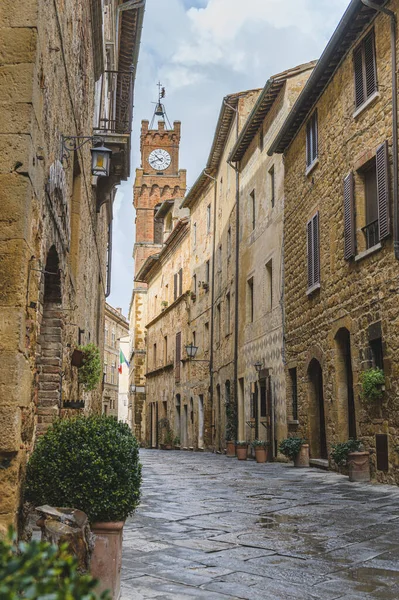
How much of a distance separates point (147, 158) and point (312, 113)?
1617 inches

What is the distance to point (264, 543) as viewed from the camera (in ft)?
19.0

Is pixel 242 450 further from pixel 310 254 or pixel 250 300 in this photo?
pixel 310 254

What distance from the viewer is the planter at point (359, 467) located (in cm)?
1088

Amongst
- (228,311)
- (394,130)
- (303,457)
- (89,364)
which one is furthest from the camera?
(228,311)

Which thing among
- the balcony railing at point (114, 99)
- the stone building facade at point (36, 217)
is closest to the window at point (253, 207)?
the balcony railing at point (114, 99)

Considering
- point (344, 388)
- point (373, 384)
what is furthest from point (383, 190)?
point (344, 388)

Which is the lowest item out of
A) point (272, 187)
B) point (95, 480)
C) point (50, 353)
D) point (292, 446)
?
point (292, 446)

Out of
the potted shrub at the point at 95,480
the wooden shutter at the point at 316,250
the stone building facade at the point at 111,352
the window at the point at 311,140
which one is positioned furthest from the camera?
A: the stone building facade at the point at 111,352

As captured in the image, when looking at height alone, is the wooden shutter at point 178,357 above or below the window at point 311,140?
below

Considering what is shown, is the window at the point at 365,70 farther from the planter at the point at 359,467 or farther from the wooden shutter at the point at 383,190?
the planter at the point at 359,467

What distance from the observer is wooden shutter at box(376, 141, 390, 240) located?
10555 millimetres

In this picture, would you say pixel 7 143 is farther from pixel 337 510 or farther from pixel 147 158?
pixel 147 158

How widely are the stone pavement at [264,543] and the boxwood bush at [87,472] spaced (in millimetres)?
548

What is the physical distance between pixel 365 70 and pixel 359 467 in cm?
672
